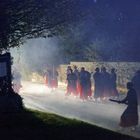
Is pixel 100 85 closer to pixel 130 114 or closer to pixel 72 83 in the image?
pixel 72 83

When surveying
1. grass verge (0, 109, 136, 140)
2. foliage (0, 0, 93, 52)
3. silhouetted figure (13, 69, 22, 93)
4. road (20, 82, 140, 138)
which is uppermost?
foliage (0, 0, 93, 52)

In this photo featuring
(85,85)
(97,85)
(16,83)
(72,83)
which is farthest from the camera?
(16,83)

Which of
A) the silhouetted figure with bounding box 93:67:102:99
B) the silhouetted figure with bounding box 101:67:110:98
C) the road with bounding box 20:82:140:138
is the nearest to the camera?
the road with bounding box 20:82:140:138

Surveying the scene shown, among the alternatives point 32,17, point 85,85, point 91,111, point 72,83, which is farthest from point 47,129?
point 72,83

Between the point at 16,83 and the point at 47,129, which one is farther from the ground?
the point at 16,83

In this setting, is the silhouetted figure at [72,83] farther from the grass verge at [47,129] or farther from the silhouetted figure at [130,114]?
the grass verge at [47,129]

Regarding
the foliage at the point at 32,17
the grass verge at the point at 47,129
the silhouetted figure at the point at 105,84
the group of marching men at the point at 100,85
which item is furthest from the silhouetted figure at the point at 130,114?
the silhouetted figure at the point at 105,84

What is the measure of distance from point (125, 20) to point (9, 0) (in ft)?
68.3

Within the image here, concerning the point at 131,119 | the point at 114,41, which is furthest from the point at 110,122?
the point at 114,41

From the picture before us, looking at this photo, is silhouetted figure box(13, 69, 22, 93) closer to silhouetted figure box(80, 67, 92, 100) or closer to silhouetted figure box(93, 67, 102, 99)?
silhouetted figure box(80, 67, 92, 100)

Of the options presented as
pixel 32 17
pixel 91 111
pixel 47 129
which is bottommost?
pixel 91 111

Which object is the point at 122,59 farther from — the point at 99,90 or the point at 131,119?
the point at 131,119

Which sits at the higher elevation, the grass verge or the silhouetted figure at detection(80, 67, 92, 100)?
the silhouetted figure at detection(80, 67, 92, 100)

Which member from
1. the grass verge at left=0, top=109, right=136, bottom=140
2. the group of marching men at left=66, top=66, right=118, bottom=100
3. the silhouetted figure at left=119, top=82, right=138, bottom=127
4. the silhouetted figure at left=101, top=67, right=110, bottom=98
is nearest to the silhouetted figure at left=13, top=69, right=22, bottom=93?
the group of marching men at left=66, top=66, right=118, bottom=100
